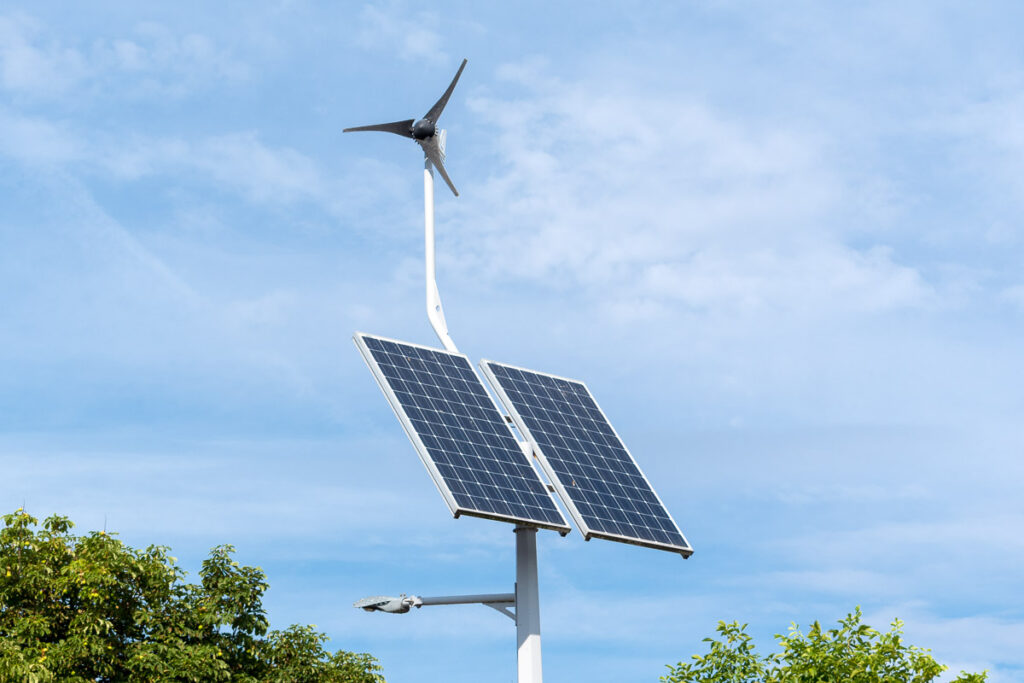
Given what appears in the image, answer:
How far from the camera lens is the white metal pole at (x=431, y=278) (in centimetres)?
2636

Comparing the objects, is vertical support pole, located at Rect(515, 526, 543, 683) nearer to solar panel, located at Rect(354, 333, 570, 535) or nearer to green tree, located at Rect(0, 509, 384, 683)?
solar panel, located at Rect(354, 333, 570, 535)

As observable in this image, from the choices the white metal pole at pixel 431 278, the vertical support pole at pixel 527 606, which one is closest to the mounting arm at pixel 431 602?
the vertical support pole at pixel 527 606

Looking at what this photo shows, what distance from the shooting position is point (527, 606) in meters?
21.9

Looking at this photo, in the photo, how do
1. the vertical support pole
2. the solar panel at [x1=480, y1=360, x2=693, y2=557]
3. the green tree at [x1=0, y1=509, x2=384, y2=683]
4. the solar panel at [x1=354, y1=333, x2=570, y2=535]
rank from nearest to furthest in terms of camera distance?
1. the solar panel at [x1=354, y1=333, x2=570, y2=535]
2. the vertical support pole
3. the solar panel at [x1=480, y1=360, x2=693, y2=557]
4. the green tree at [x1=0, y1=509, x2=384, y2=683]

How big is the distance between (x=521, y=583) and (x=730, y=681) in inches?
171

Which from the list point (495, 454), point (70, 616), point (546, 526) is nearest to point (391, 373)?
point (495, 454)

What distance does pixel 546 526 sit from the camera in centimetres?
2169

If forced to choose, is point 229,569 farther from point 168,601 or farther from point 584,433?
point 584,433

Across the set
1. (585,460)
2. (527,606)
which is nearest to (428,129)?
(585,460)

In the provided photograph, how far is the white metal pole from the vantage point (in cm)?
2636

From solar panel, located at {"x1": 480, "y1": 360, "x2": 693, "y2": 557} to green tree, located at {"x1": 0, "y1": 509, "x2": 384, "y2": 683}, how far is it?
7.85 m

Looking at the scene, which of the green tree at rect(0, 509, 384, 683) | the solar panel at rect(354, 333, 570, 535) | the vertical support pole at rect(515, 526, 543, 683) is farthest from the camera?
the green tree at rect(0, 509, 384, 683)

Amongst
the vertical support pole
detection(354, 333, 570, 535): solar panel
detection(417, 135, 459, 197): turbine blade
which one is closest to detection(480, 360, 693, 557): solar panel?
detection(354, 333, 570, 535): solar panel

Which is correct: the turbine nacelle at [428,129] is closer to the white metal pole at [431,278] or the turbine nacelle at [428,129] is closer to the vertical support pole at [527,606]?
the white metal pole at [431,278]
